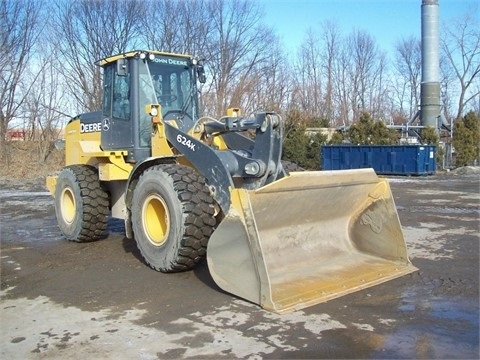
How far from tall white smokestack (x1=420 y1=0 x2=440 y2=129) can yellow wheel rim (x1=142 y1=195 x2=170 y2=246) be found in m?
28.6

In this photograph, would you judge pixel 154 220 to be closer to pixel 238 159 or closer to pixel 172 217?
pixel 172 217

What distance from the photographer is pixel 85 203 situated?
768 cm

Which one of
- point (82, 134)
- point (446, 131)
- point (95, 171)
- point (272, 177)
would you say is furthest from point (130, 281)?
point (446, 131)

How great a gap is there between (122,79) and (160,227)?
2487 millimetres

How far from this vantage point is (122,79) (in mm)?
7527

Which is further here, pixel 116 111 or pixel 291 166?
pixel 291 166

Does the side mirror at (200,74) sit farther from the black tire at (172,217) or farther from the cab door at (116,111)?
the black tire at (172,217)

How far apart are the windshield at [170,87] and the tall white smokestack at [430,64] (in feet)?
89.3

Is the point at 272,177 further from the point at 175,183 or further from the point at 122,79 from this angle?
the point at 122,79

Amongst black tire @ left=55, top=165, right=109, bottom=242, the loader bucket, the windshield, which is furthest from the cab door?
the loader bucket

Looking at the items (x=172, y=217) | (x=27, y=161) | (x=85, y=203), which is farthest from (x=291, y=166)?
(x=172, y=217)

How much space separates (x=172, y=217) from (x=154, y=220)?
0.65 m

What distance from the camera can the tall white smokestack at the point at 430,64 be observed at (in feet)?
105

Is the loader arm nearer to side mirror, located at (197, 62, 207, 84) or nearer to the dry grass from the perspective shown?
side mirror, located at (197, 62, 207, 84)
